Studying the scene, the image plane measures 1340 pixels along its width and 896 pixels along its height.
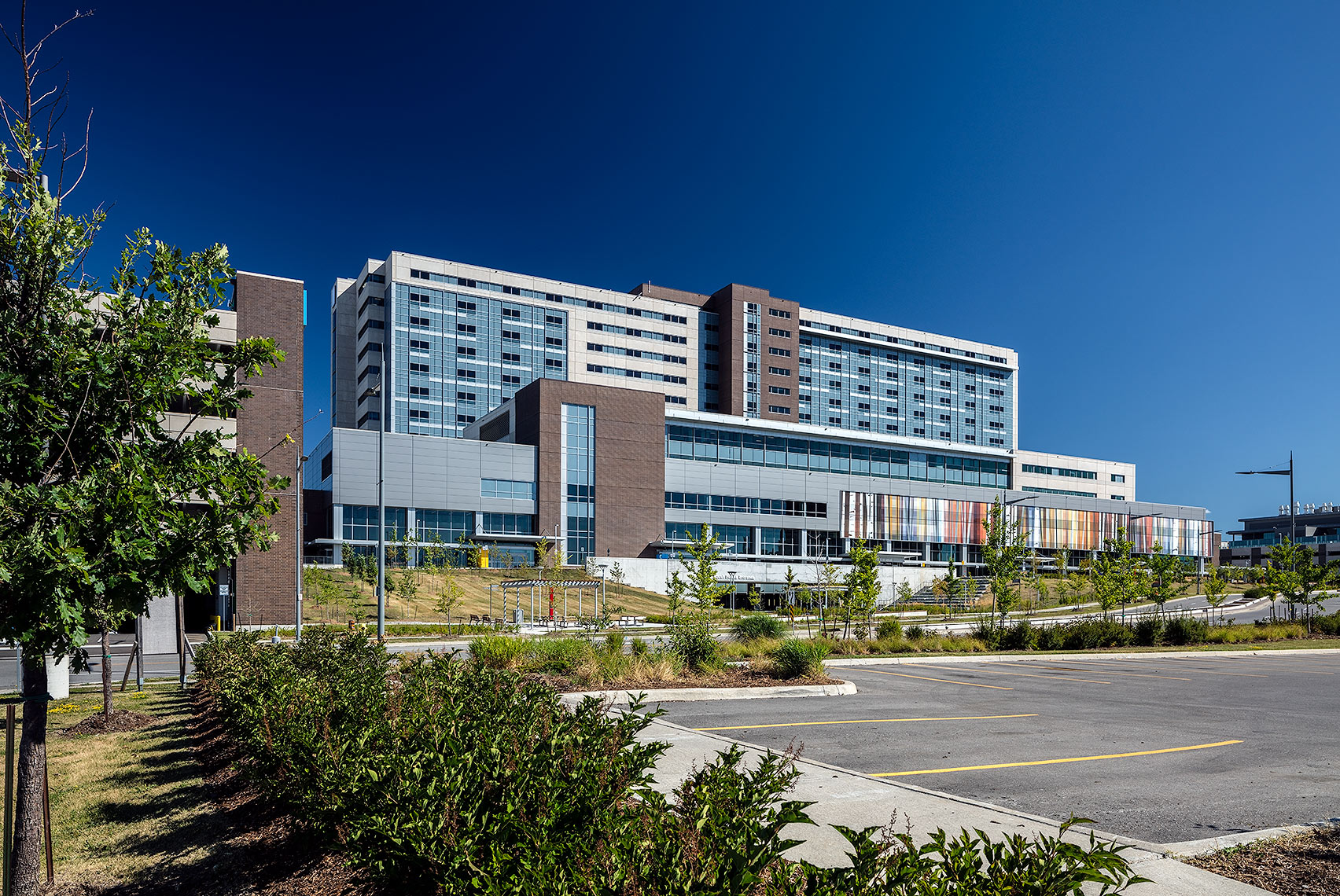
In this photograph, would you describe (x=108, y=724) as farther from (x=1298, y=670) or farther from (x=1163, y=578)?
(x=1163, y=578)

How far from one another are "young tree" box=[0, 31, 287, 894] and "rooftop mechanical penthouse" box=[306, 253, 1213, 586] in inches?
2444

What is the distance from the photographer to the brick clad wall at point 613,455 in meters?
74.8

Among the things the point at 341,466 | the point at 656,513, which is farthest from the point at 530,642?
the point at 656,513

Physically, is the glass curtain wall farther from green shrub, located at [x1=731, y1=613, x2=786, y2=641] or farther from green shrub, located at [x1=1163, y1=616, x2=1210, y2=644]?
green shrub, located at [x1=1163, y1=616, x2=1210, y2=644]

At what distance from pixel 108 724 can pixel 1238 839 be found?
52.0 ft

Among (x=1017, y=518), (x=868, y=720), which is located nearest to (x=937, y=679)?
(x=868, y=720)

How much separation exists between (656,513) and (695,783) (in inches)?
2940

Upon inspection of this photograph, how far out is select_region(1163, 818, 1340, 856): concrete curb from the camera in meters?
6.29

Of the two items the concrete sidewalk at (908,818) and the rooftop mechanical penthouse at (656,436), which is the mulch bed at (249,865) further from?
the rooftop mechanical penthouse at (656,436)

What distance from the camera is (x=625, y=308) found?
104m

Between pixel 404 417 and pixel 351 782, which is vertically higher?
pixel 404 417

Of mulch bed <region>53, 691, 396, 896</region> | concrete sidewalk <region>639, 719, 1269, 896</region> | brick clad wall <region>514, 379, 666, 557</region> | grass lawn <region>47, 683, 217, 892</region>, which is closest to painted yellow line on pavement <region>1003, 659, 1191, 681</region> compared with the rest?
concrete sidewalk <region>639, 719, 1269, 896</region>

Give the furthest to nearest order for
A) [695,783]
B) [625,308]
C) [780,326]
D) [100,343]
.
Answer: [780,326] < [625,308] < [100,343] < [695,783]

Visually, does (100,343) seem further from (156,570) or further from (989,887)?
(989,887)
